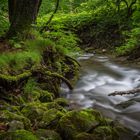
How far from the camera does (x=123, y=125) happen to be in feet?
19.8

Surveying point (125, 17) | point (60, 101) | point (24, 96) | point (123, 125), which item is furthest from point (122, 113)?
point (125, 17)

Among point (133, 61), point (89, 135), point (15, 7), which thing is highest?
point (15, 7)

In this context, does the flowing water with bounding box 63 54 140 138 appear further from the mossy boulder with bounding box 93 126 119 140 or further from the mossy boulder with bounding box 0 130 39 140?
the mossy boulder with bounding box 0 130 39 140

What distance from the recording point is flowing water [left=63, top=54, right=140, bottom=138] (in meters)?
6.71

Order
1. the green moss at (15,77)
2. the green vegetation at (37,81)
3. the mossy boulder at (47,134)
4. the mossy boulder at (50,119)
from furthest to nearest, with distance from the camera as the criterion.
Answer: the green moss at (15,77) < the mossy boulder at (50,119) < the green vegetation at (37,81) < the mossy boulder at (47,134)

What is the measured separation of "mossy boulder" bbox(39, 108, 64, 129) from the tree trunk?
3.62 meters

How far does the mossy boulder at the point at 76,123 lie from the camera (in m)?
4.83

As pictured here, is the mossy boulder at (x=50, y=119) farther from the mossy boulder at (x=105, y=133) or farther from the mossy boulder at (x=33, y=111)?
the mossy boulder at (x=105, y=133)

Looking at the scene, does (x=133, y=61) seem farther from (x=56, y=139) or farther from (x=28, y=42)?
(x=56, y=139)

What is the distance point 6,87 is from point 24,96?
1.46 feet

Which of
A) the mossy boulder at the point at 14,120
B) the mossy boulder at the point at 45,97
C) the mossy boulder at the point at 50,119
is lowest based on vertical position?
the mossy boulder at the point at 45,97

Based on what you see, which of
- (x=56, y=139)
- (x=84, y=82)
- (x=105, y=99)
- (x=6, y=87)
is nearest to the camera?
(x=56, y=139)

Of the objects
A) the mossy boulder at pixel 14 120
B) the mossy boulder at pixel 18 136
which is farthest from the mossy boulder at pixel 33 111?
the mossy boulder at pixel 18 136

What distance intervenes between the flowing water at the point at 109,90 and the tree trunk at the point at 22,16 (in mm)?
2000
